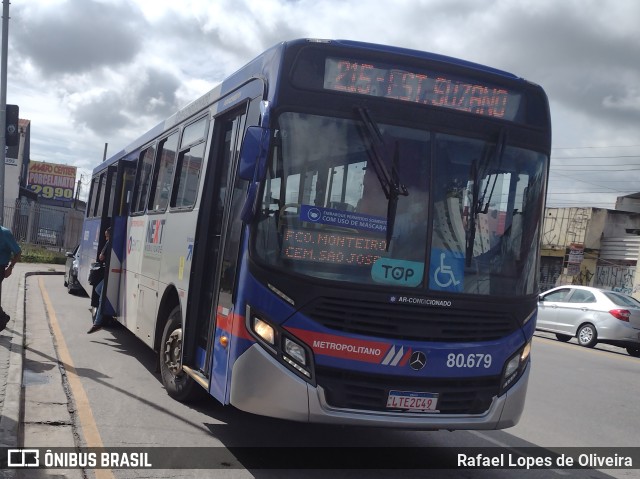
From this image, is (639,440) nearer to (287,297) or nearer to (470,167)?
(470,167)

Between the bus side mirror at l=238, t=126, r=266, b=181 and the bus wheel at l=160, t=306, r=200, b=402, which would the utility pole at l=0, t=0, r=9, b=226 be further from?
the bus side mirror at l=238, t=126, r=266, b=181

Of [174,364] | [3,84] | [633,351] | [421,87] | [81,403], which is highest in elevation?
[3,84]

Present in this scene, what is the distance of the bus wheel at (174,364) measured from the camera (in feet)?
23.4

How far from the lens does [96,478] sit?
512 cm

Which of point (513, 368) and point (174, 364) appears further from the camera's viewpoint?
point (174, 364)

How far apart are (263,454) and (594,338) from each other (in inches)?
572

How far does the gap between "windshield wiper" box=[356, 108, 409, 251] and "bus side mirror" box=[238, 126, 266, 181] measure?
81 centimetres

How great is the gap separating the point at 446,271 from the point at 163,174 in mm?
4682

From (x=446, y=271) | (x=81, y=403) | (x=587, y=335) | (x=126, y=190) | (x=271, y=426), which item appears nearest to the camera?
(x=446, y=271)

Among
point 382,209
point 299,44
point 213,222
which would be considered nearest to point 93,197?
point 213,222

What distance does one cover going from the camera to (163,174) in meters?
8.92

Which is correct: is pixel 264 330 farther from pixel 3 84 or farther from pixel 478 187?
pixel 3 84

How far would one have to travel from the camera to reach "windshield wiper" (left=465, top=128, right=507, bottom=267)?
556cm

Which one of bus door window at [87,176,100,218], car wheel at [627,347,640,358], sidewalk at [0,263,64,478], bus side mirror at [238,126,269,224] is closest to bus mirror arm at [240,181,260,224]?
bus side mirror at [238,126,269,224]
